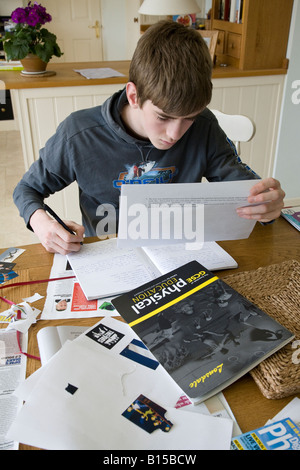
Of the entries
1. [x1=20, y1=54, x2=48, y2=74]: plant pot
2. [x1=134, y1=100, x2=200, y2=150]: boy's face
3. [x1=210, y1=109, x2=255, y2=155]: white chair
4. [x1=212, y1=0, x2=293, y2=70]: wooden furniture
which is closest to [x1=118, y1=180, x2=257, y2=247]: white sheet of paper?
[x1=134, y1=100, x2=200, y2=150]: boy's face

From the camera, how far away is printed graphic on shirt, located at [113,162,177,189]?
1.15 m

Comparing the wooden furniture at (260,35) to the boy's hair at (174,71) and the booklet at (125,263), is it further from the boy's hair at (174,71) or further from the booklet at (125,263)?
the booklet at (125,263)

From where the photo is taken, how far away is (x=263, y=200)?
94 centimetres

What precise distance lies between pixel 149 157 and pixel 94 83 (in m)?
1.28

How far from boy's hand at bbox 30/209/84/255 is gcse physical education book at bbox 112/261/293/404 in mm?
223

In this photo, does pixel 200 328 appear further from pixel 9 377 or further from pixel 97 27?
pixel 97 27

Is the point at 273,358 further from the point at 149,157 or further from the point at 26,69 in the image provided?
the point at 26,69

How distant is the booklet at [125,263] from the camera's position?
845 millimetres

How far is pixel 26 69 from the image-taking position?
2256 millimetres

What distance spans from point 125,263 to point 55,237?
17 centimetres

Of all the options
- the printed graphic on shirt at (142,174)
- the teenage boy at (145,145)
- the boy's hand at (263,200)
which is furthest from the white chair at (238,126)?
the boy's hand at (263,200)

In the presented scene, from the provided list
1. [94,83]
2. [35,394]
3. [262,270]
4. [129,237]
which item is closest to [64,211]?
[94,83]

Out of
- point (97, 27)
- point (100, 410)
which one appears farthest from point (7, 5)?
point (100, 410)

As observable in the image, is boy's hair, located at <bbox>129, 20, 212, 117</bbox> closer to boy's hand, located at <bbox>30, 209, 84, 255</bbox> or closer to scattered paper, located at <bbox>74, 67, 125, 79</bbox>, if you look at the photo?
boy's hand, located at <bbox>30, 209, 84, 255</bbox>
